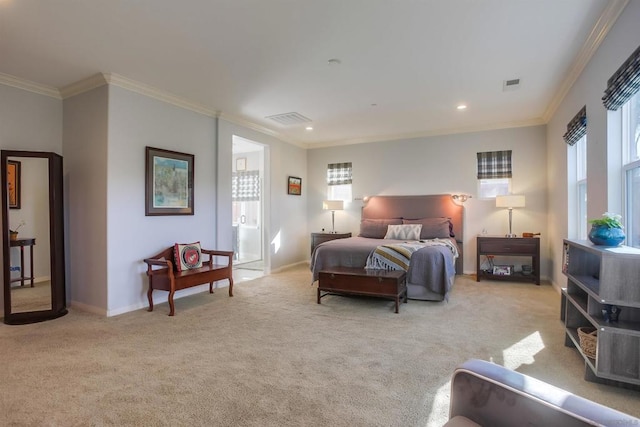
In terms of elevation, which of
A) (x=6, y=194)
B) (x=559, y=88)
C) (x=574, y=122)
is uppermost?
(x=559, y=88)

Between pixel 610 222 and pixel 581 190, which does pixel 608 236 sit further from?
pixel 581 190

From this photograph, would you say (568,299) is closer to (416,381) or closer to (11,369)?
(416,381)

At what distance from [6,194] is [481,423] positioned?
4.54 m

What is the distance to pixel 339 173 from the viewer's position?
709 cm

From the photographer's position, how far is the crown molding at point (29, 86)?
3619 mm

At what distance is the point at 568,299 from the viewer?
2779 millimetres

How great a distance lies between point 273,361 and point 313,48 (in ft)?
8.79

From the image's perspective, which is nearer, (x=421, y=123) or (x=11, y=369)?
(x=11, y=369)

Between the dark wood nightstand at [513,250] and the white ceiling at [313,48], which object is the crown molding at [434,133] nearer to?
the white ceiling at [313,48]

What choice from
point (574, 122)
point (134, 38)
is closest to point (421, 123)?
point (574, 122)

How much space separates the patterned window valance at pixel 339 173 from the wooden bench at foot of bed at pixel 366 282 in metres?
3.11

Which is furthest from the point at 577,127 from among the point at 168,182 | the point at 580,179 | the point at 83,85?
the point at 83,85

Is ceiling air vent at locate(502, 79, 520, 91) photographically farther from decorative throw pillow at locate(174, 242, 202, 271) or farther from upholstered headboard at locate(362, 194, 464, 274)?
decorative throw pillow at locate(174, 242, 202, 271)

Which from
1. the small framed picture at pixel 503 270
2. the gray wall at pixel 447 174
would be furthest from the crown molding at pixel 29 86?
the small framed picture at pixel 503 270
